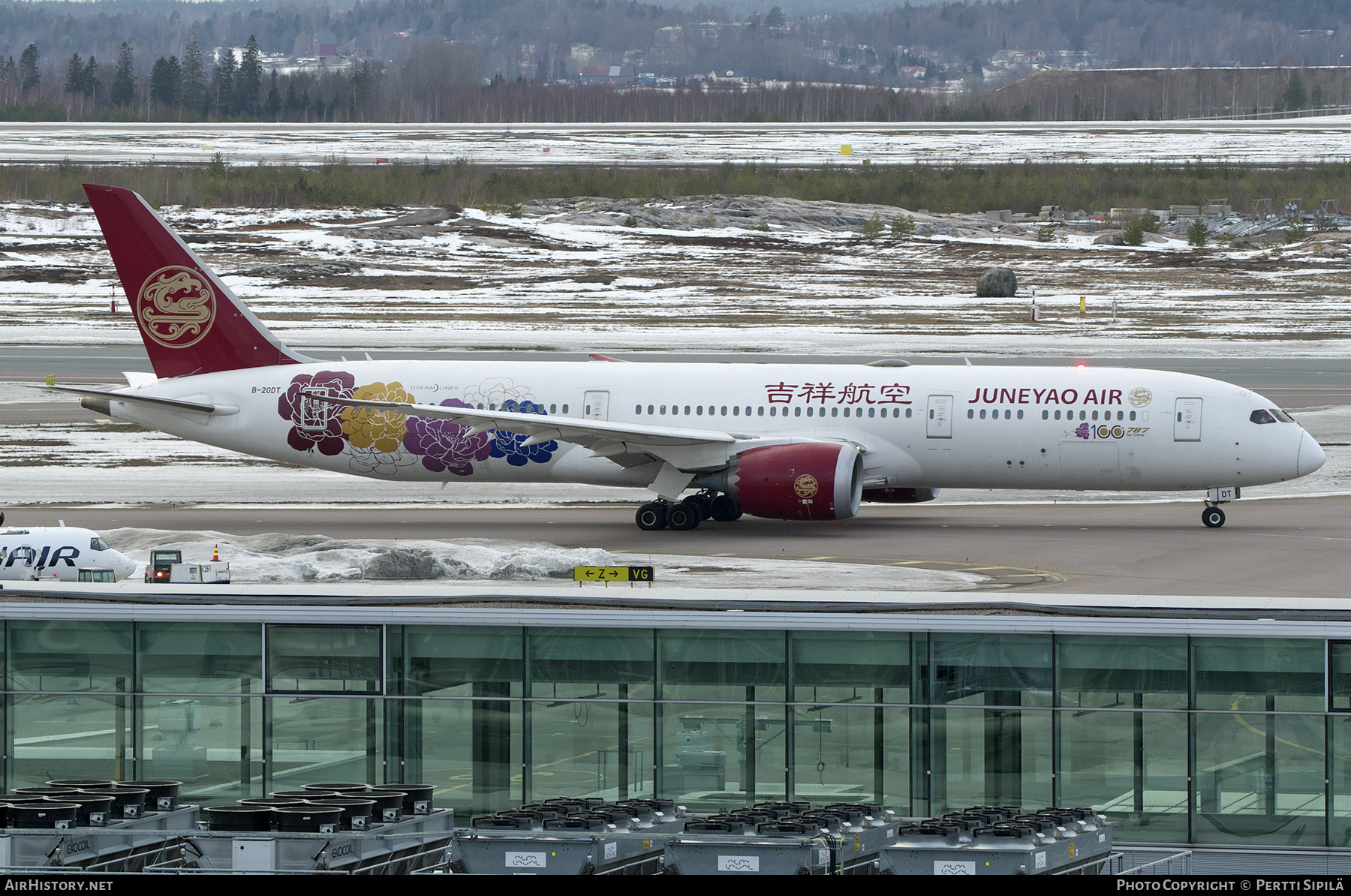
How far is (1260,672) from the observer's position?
18.6 metres

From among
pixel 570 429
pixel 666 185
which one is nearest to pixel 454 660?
pixel 570 429

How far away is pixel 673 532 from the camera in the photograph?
42.9 meters

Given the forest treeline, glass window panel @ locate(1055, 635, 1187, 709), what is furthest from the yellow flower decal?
the forest treeline

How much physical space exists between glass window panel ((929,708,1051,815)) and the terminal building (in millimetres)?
24

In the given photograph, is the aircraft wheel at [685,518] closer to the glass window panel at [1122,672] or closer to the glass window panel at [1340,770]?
the glass window panel at [1122,672]

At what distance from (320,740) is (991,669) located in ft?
25.8

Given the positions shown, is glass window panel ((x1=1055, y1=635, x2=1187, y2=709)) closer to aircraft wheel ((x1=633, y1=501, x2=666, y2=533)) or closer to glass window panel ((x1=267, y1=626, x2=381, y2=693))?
glass window panel ((x1=267, y1=626, x2=381, y2=693))

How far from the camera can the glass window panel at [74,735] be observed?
786 inches

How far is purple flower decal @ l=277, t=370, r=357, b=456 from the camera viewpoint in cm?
4419

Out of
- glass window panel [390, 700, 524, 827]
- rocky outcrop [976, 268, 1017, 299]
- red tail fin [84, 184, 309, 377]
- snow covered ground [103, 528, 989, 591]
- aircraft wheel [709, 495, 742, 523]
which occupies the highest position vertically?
rocky outcrop [976, 268, 1017, 299]

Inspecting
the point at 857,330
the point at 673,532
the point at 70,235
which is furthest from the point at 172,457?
the point at 70,235

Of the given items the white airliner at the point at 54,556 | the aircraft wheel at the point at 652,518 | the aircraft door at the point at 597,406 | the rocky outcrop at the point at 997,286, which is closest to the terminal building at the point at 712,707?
the white airliner at the point at 54,556

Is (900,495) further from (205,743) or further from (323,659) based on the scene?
(205,743)

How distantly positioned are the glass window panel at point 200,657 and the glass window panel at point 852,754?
6.51 meters
